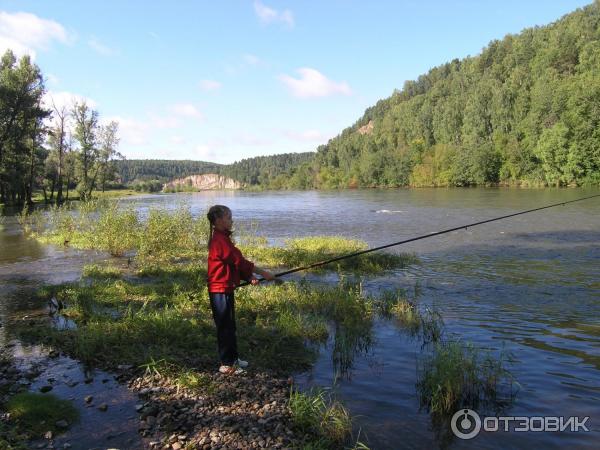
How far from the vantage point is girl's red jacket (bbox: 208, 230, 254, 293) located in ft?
22.7


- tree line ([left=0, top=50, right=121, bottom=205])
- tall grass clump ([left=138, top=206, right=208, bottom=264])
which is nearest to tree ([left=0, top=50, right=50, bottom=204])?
tree line ([left=0, top=50, right=121, bottom=205])

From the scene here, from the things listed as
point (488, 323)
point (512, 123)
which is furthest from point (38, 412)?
point (512, 123)

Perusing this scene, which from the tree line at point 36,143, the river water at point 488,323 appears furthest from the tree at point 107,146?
the river water at point 488,323

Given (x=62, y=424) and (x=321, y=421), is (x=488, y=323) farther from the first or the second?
(x=62, y=424)

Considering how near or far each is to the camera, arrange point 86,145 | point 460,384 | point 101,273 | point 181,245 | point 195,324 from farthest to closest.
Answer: point 86,145 < point 181,245 < point 101,273 < point 195,324 < point 460,384

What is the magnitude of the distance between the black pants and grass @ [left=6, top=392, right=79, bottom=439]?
2.20 metres

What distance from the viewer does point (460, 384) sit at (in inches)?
261

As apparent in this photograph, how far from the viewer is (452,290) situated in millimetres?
13852

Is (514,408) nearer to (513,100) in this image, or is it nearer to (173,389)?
(173,389)

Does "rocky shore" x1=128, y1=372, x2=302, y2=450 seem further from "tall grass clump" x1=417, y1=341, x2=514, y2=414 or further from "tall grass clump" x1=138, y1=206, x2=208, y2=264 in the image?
"tall grass clump" x1=138, y1=206, x2=208, y2=264

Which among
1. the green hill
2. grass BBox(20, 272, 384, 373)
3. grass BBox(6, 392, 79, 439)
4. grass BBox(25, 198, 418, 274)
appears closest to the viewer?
grass BBox(6, 392, 79, 439)

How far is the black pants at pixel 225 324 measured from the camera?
7.10m

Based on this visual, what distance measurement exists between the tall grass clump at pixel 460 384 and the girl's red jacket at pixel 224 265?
10.5ft

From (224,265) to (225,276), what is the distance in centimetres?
18
